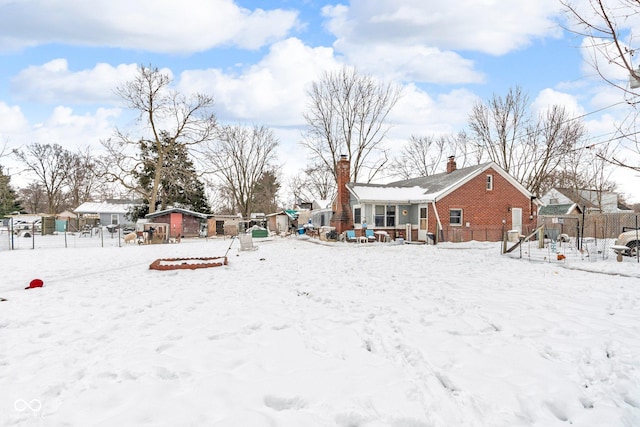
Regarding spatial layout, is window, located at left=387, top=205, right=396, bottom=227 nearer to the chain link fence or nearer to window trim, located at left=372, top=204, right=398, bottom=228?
window trim, located at left=372, top=204, right=398, bottom=228

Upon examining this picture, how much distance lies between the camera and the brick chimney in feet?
77.9

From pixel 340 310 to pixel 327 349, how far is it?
1.74 m

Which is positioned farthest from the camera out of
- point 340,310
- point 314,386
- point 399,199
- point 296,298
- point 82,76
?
point 399,199

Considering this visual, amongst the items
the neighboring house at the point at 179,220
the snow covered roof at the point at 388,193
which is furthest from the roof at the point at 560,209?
the neighboring house at the point at 179,220

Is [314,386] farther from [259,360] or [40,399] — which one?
[40,399]

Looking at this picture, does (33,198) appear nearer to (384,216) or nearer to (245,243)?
(245,243)

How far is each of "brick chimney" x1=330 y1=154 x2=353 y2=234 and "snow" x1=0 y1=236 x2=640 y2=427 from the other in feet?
51.4

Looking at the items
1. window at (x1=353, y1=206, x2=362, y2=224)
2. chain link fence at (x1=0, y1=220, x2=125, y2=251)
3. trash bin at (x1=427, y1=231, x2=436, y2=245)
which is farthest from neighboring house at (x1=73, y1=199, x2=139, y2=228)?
trash bin at (x1=427, y1=231, x2=436, y2=245)

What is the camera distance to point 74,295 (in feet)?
23.8

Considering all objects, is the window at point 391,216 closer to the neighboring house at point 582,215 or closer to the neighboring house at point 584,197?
the neighboring house at point 582,215

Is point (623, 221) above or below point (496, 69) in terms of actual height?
below

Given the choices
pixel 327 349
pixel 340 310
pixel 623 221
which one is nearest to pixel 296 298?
pixel 340 310

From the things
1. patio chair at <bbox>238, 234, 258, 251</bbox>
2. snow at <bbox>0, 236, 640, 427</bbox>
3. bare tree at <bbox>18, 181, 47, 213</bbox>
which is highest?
bare tree at <bbox>18, 181, 47, 213</bbox>

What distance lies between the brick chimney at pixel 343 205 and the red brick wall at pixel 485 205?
5241 mm
